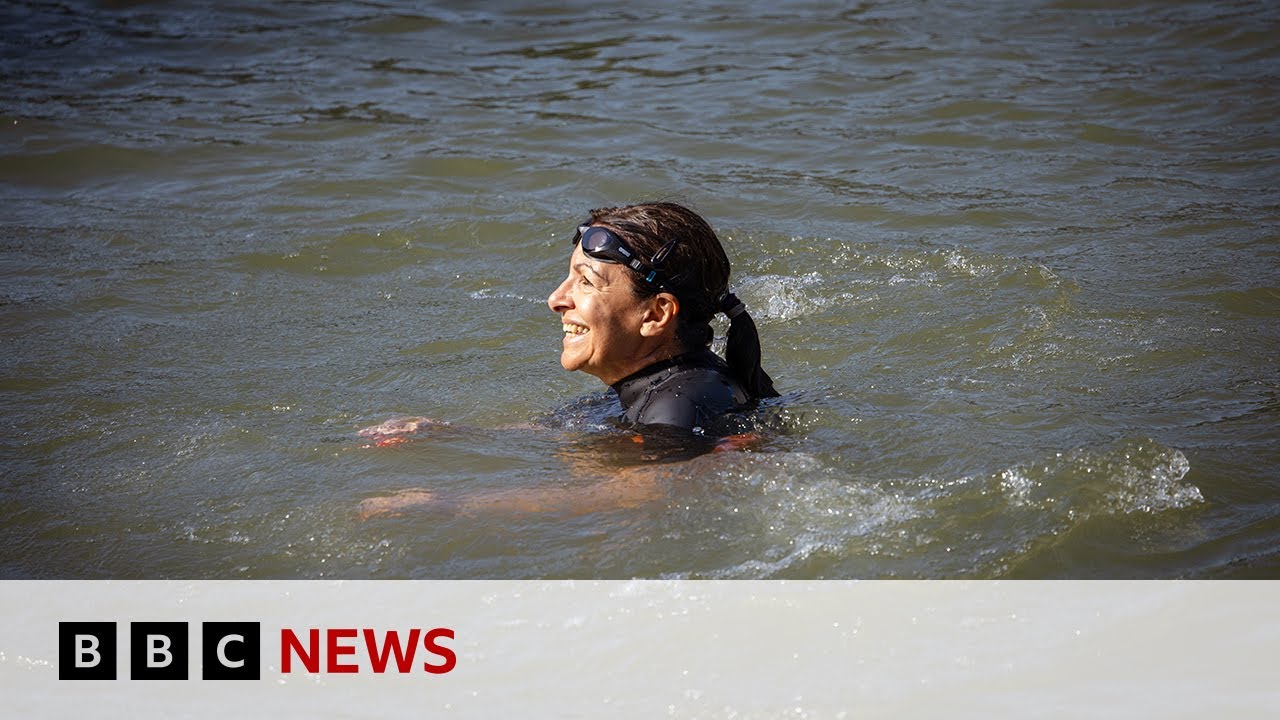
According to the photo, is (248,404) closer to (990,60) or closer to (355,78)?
(355,78)

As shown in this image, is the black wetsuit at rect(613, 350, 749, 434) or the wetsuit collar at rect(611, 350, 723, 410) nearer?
the black wetsuit at rect(613, 350, 749, 434)

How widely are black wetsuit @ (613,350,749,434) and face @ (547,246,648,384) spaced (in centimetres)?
8

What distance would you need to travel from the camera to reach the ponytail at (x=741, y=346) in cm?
439

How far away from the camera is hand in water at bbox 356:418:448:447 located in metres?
4.87
